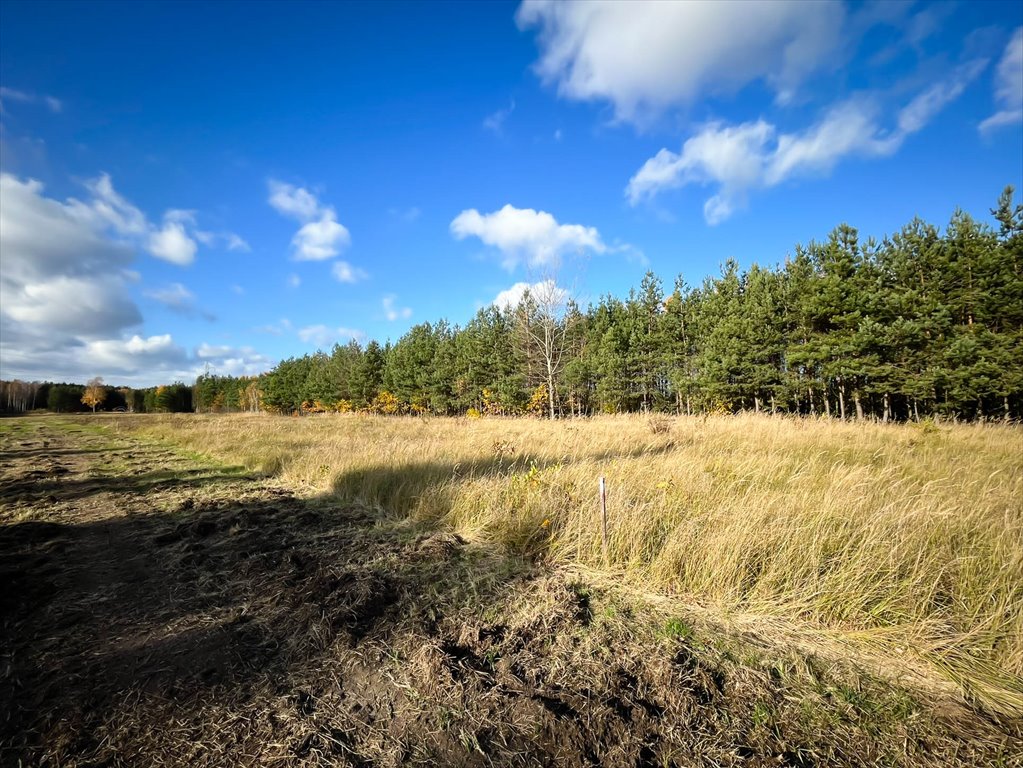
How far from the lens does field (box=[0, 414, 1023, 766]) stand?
1.88 meters

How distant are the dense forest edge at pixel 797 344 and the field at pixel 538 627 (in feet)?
56.5

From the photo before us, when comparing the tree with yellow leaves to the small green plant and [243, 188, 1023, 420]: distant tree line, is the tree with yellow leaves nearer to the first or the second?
[243, 188, 1023, 420]: distant tree line

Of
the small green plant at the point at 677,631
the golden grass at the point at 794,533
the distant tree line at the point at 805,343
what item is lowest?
the small green plant at the point at 677,631

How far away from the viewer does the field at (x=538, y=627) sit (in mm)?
1885

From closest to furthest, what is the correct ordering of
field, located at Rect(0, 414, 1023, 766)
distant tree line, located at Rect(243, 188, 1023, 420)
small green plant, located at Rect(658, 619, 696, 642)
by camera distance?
1. field, located at Rect(0, 414, 1023, 766)
2. small green plant, located at Rect(658, 619, 696, 642)
3. distant tree line, located at Rect(243, 188, 1023, 420)

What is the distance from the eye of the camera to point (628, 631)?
2.69 metres

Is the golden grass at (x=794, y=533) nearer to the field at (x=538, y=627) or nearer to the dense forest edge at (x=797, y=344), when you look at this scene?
the field at (x=538, y=627)

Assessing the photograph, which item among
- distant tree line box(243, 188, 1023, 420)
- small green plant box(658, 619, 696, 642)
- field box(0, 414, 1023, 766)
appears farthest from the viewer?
distant tree line box(243, 188, 1023, 420)

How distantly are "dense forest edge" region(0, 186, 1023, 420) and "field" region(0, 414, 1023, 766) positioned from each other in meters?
17.2

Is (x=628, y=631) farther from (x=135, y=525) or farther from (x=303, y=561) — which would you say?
(x=135, y=525)

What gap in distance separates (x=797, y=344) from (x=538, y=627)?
26046 millimetres

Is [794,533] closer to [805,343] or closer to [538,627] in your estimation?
[538,627]

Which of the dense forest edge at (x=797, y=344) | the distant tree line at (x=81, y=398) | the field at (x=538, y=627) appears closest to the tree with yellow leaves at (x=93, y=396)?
the distant tree line at (x=81, y=398)

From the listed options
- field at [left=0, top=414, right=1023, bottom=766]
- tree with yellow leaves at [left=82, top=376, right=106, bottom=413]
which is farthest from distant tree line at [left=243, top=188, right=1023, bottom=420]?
tree with yellow leaves at [left=82, top=376, right=106, bottom=413]
